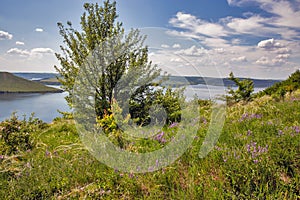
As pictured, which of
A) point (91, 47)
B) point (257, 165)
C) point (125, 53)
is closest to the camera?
point (257, 165)

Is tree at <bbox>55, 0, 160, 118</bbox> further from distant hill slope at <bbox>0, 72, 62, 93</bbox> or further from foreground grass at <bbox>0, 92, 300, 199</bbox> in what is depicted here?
distant hill slope at <bbox>0, 72, 62, 93</bbox>

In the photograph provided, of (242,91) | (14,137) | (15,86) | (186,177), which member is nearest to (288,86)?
(242,91)

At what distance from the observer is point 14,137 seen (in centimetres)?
474

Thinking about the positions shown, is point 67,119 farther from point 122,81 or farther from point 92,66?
point 122,81

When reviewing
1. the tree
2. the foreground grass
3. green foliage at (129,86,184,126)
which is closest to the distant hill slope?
the tree

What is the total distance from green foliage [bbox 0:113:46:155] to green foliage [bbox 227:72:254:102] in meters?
8.47

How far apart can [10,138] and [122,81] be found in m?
3.28

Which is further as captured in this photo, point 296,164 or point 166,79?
point 166,79

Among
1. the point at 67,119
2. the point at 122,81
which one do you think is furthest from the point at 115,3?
the point at 67,119

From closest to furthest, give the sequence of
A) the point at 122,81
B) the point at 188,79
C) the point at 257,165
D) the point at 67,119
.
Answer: the point at 257,165, the point at 188,79, the point at 122,81, the point at 67,119

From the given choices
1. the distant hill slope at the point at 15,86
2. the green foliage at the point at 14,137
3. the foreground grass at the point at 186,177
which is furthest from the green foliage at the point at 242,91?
the distant hill slope at the point at 15,86

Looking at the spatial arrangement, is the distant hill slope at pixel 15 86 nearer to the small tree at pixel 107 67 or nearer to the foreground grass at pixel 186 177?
the small tree at pixel 107 67

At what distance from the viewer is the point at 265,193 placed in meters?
2.31

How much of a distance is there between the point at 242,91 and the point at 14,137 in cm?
907
